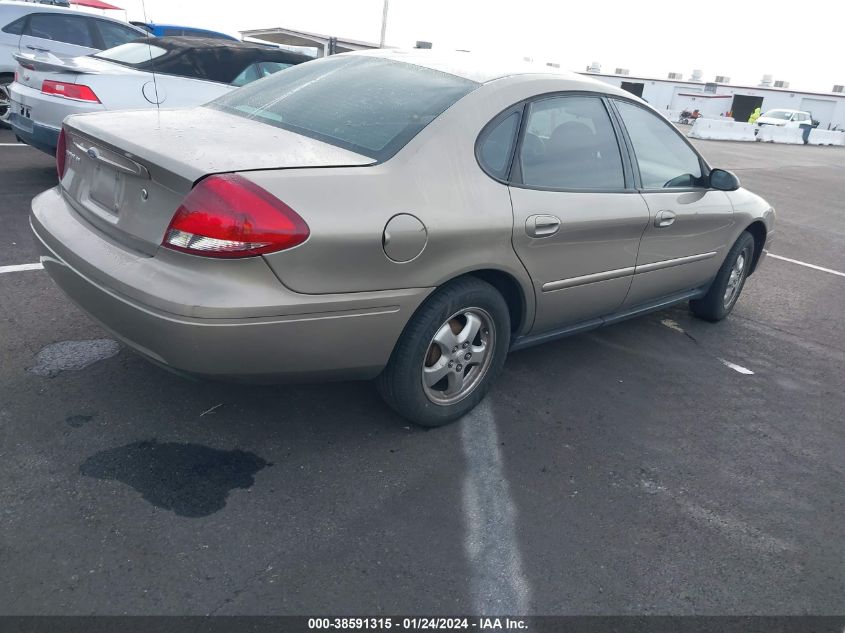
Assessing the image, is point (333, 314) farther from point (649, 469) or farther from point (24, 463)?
point (649, 469)

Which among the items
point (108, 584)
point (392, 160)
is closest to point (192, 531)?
point (108, 584)

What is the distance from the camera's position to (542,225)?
11.2 feet

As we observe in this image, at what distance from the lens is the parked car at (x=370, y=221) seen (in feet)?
8.48

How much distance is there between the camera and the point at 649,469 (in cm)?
332

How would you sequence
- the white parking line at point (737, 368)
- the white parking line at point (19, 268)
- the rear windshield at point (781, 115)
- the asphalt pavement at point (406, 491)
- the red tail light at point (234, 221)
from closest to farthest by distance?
the asphalt pavement at point (406, 491), the red tail light at point (234, 221), the white parking line at point (737, 368), the white parking line at point (19, 268), the rear windshield at point (781, 115)

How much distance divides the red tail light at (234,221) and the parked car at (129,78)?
3.92 meters

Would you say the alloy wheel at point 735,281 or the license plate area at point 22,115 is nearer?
the alloy wheel at point 735,281

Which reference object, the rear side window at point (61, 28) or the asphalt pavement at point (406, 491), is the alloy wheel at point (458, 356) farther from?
the rear side window at point (61, 28)

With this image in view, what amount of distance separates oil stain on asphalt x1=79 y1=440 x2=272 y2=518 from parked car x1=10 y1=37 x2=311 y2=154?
4.02 meters

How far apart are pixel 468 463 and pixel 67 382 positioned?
1917 mm

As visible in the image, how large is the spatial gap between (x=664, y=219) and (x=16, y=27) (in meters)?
8.91

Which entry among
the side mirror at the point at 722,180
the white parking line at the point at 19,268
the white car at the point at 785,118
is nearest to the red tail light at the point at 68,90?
the white parking line at the point at 19,268

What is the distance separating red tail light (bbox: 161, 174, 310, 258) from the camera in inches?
99.8

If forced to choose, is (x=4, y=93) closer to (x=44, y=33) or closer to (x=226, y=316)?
(x=44, y=33)
